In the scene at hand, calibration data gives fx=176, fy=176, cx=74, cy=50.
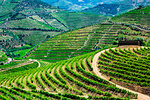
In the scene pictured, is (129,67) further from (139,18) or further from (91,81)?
(139,18)

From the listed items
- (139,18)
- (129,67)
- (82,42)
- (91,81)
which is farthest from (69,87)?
(139,18)

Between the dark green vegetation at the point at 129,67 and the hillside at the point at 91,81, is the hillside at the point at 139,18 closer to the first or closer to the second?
the dark green vegetation at the point at 129,67

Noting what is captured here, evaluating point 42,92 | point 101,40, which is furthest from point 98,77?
point 101,40

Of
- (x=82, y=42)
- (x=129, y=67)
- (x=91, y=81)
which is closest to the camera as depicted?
(x=91, y=81)

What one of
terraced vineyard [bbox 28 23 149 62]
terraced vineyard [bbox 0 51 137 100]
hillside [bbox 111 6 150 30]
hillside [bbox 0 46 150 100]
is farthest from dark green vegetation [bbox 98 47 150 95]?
hillside [bbox 111 6 150 30]

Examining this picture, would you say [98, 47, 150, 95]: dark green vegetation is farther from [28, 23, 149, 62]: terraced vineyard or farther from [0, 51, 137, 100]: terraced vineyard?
[28, 23, 149, 62]: terraced vineyard

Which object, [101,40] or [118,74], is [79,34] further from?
[118,74]

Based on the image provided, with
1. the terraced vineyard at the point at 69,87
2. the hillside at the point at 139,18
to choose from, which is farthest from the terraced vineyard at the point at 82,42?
the terraced vineyard at the point at 69,87

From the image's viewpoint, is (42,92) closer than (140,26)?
Yes
